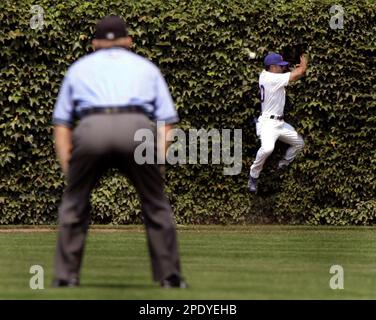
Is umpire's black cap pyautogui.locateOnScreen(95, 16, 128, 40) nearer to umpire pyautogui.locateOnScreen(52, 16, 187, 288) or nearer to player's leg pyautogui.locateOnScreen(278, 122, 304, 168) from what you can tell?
umpire pyautogui.locateOnScreen(52, 16, 187, 288)

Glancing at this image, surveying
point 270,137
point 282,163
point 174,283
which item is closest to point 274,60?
point 270,137

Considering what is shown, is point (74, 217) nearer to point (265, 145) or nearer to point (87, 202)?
point (87, 202)

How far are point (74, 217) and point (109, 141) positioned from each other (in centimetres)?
65

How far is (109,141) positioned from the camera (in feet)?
26.3

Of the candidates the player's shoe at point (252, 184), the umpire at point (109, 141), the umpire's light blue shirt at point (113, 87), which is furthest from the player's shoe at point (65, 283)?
the player's shoe at point (252, 184)

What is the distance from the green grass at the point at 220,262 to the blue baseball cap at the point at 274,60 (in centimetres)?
236

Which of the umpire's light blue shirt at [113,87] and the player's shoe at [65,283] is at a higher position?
the umpire's light blue shirt at [113,87]

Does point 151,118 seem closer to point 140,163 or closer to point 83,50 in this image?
point 140,163

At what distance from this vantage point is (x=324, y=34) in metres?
16.5

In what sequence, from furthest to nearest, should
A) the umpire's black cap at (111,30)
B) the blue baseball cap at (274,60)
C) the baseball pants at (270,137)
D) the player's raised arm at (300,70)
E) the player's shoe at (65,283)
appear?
the baseball pants at (270,137) → the player's raised arm at (300,70) → the blue baseball cap at (274,60) → the umpire's black cap at (111,30) → the player's shoe at (65,283)

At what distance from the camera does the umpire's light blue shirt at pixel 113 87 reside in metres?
8.13

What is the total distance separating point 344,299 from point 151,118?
2.03 m

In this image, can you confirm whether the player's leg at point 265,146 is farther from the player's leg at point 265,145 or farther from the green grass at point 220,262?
the green grass at point 220,262
